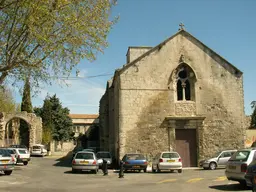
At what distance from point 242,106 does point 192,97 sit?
3986 mm

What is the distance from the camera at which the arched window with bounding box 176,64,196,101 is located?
25.7 m

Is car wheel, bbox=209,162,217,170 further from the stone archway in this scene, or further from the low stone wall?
the stone archway

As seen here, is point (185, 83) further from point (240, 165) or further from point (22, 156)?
point (22, 156)

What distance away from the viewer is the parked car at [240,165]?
12055 millimetres

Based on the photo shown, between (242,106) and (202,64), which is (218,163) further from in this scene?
(202,64)

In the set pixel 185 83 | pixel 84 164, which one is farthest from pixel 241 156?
pixel 185 83

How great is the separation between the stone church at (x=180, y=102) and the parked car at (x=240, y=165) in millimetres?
11811

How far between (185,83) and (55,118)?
→ 34.7 meters

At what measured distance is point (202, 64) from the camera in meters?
26.0

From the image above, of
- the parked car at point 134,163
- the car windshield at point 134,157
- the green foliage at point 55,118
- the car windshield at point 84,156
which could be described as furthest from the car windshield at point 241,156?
the green foliage at point 55,118

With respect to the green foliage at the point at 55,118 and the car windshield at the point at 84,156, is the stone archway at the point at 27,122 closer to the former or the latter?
the green foliage at the point at 55,118

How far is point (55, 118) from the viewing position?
55.9m

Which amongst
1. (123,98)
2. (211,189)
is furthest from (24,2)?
(123,98)

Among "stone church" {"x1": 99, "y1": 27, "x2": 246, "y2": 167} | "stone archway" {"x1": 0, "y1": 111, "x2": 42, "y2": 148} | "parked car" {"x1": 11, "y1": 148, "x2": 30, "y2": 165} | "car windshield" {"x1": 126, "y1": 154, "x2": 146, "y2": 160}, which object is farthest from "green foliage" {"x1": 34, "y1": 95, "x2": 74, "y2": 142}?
"car windshield" {"x1": 126, "y1": 154, "x2": 146, "y2": 160}
